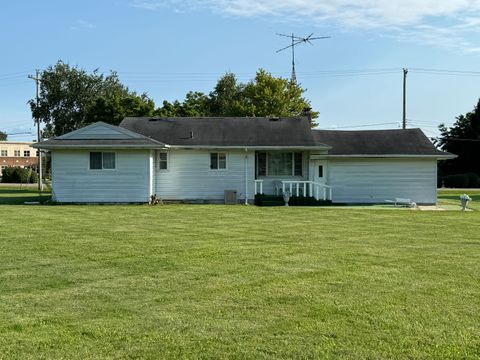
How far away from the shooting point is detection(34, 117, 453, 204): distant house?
78.8 feet

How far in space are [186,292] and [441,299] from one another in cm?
329

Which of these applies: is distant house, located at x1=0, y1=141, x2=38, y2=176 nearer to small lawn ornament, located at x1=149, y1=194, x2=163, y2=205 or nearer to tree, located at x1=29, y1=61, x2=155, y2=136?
tree, located at x1=29, y1=61, x2=155, y2=136

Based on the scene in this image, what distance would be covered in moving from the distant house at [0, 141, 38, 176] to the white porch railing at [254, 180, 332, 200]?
70.1 m

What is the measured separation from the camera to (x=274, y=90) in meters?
52.2

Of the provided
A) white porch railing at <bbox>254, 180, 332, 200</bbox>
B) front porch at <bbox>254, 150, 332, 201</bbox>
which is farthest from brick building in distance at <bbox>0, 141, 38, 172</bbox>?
white porch railing at <bbox>254, 180, 332, 200</bbox>

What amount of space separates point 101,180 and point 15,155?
2782 inches

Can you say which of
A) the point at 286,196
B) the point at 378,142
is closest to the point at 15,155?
the point at 378,142

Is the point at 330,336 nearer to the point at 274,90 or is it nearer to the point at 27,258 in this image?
the point at 27,258

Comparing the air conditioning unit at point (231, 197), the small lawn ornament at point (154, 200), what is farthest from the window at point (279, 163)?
the small lawn ornament at point (154, 200)

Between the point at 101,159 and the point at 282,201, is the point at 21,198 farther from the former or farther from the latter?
the point at 282,201

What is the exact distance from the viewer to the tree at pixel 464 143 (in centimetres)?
5488

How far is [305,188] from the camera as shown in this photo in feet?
82.5

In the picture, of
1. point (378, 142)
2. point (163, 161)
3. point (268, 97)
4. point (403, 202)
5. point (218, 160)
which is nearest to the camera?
point (403, 202)

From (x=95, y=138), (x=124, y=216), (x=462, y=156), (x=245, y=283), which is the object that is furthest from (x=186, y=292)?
(x=462, y=156)
